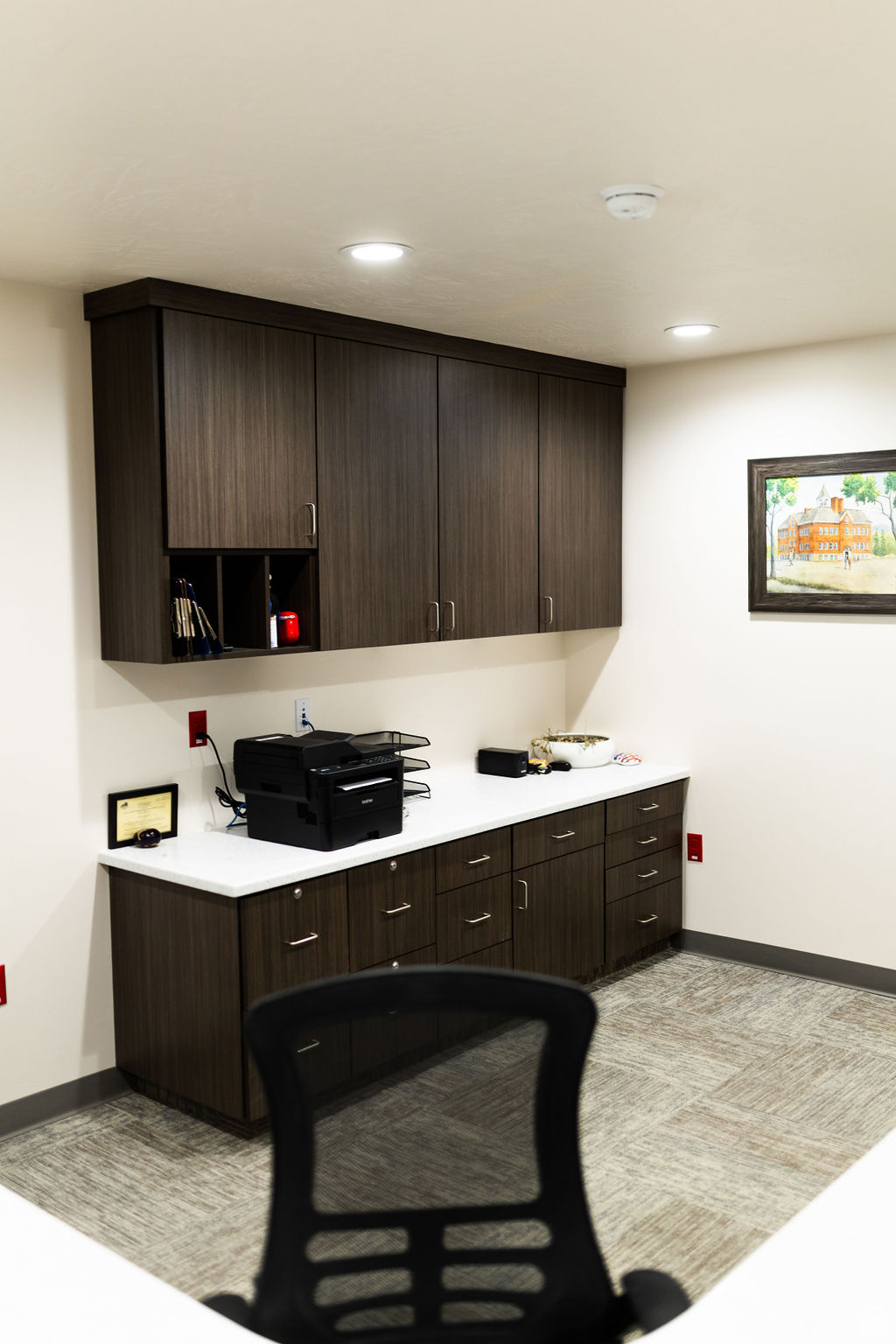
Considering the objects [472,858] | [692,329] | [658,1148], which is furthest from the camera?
[692,329]

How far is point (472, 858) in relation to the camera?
12.8 ft

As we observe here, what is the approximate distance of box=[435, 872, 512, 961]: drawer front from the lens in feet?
12.5

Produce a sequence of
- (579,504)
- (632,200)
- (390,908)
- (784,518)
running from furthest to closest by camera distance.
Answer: (579,504)
(784,518)
(390,908)
(632,200)

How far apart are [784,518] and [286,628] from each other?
2.09 meters

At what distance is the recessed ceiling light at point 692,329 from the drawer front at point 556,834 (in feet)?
5.84

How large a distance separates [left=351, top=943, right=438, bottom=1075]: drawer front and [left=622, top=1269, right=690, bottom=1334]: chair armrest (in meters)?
0.44

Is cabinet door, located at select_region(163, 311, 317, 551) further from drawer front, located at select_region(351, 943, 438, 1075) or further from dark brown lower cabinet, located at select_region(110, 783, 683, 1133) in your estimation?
drawer front, located at select_region(351, 943, 438, 1075)

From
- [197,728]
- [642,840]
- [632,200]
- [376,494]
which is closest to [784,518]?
[642,840]

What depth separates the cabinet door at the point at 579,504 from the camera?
185 inches

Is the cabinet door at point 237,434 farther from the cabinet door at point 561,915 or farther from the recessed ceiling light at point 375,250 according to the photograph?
the cabinet door at point 561,915

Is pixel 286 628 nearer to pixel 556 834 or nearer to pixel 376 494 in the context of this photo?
pixel 376 494

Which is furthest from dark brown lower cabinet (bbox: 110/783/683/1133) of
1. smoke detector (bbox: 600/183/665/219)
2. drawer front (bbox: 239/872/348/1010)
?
smoke detector (bbox: 600/183/665/219)

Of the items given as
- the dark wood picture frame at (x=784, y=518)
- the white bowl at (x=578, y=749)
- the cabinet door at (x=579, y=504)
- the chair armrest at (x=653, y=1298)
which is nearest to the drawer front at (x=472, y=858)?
the white bowl at (x=578, y=749)

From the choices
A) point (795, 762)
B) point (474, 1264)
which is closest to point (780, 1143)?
point (795, 762)
